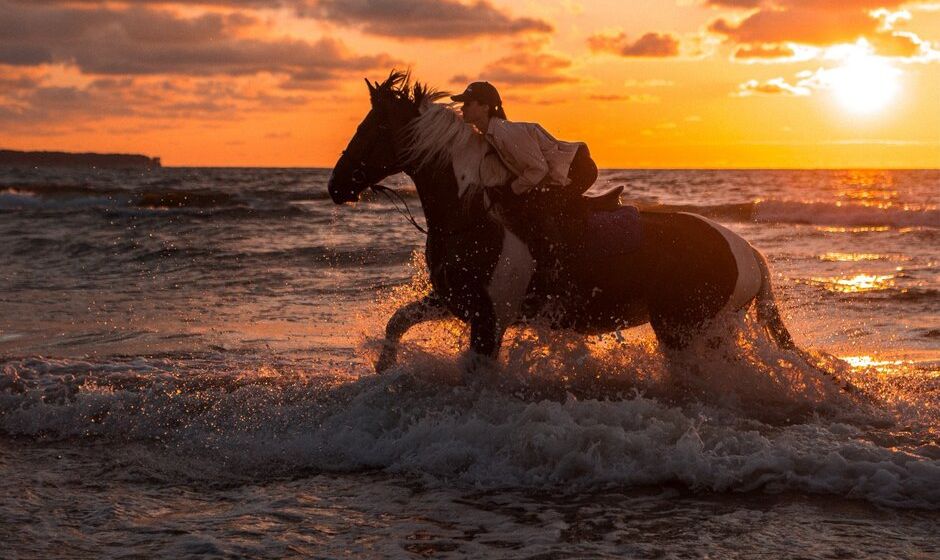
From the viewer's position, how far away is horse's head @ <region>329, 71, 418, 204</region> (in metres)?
6.46

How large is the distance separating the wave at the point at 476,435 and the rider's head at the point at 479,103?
1619mm

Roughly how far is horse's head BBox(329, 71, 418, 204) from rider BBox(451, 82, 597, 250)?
1.19 feet

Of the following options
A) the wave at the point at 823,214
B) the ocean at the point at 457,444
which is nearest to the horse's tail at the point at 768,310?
the ocean at the point at 457,444

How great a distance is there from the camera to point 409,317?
21.7ft

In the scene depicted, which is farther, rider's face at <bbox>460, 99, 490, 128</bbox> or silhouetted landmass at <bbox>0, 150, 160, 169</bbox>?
silhouetted landmass at <bbox>0, 150, 160, 169</bbox>

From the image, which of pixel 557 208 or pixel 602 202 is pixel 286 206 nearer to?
pixel 602 202

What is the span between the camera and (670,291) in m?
6.62

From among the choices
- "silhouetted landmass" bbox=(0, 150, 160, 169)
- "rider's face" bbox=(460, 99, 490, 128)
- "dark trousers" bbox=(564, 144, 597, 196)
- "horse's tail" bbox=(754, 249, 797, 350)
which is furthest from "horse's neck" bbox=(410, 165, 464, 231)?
"silhouetted landmass" bbox=(0, 150, 160, 169)

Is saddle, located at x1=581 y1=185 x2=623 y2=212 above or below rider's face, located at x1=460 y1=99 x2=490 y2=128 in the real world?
below

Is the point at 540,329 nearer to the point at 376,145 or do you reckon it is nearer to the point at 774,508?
the point at 376,145

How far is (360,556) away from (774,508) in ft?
6.80

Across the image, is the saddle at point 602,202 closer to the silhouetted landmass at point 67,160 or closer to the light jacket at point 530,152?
the light jacket at point 530,152

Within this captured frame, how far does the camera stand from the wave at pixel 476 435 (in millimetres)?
5438

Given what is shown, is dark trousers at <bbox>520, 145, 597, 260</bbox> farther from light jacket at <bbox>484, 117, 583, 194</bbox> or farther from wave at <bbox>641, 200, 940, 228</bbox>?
wave at <bbox>641, 200, 940, 228</bbox>
